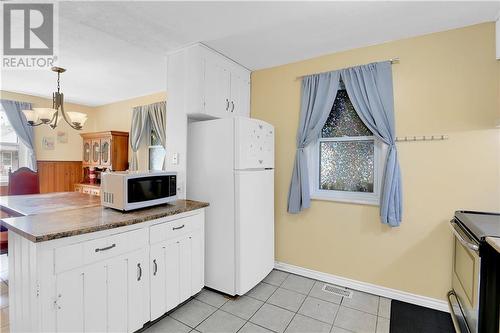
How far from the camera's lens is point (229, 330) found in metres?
1.91

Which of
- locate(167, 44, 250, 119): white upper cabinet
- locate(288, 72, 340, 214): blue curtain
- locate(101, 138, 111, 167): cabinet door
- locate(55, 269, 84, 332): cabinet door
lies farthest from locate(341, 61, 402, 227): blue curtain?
locate(101, 138, 111, 167): cabinet door

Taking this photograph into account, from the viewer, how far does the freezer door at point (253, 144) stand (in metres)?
2.31

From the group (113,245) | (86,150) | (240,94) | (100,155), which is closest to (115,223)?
(113,245)

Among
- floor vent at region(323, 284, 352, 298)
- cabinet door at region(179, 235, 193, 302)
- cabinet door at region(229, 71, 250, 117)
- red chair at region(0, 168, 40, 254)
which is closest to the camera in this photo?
cabinet door at region(179, 235, 193, 302)

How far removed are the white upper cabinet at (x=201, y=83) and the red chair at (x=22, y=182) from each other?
2.59 metres

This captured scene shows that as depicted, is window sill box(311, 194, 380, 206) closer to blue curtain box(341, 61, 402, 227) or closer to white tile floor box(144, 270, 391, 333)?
blue curtain box(341, 61, 402, 227)

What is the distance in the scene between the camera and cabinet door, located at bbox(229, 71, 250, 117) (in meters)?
2.92

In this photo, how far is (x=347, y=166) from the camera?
270cm

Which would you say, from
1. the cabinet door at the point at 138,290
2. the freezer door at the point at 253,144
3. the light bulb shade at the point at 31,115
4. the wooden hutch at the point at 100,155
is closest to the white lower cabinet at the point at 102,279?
the cabinet door at the point at 138,290

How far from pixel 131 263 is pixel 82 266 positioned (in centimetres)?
32

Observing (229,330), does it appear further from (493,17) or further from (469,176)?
(493,17)

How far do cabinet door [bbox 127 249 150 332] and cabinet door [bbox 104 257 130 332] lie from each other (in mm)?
32

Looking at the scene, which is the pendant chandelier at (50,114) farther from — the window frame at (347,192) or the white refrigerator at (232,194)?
the window frame at (347,192)

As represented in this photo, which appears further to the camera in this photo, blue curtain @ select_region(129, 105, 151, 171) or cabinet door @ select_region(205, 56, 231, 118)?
blue curtain @ select_region(129, 105, 151, 171)
